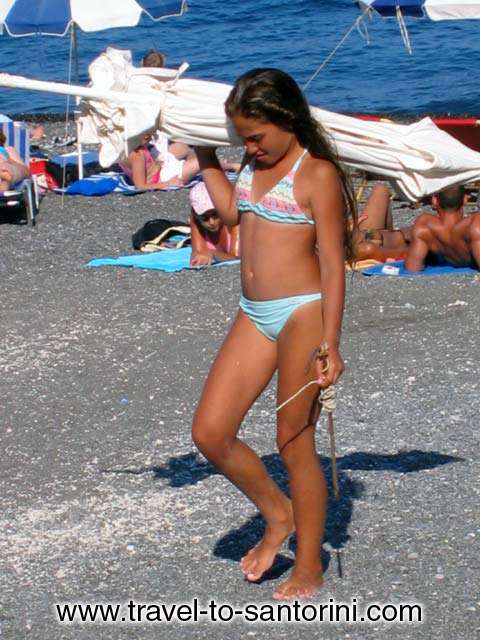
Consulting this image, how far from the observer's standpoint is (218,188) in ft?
15.2

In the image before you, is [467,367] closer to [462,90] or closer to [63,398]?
[63,398]

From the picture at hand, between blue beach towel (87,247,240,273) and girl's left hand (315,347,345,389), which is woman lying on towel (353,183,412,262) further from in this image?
girl's left hand (315,347,345,389)

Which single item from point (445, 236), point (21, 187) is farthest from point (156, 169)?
point (445, 236)

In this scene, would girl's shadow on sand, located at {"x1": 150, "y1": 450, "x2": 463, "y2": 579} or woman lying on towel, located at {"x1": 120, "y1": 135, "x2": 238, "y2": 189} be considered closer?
girl's shadow on sand, located at {"x1": 150, "y1": 450, "x2": 463, "y2": 579}

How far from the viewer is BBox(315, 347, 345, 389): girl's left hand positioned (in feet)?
14.0

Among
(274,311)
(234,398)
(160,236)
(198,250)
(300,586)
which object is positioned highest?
(274,311)

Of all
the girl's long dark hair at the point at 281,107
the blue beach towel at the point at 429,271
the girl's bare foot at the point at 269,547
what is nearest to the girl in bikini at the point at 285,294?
the girl's long dark hair at the point at 281,107

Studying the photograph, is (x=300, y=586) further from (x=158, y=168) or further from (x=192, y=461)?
(x=158, y=168)

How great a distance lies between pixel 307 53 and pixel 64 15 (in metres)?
14.0

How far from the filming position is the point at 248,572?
184 inches

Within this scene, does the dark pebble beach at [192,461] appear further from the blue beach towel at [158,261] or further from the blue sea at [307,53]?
the blue sea at [307,53]

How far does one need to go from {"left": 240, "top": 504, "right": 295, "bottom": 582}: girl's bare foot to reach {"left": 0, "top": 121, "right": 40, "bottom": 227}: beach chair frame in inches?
279

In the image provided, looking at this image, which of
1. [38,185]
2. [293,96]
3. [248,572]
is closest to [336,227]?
[293,96]

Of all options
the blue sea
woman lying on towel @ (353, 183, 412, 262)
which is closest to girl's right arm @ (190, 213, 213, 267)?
woman lying on towel @ (353, 183, 412, 262)
